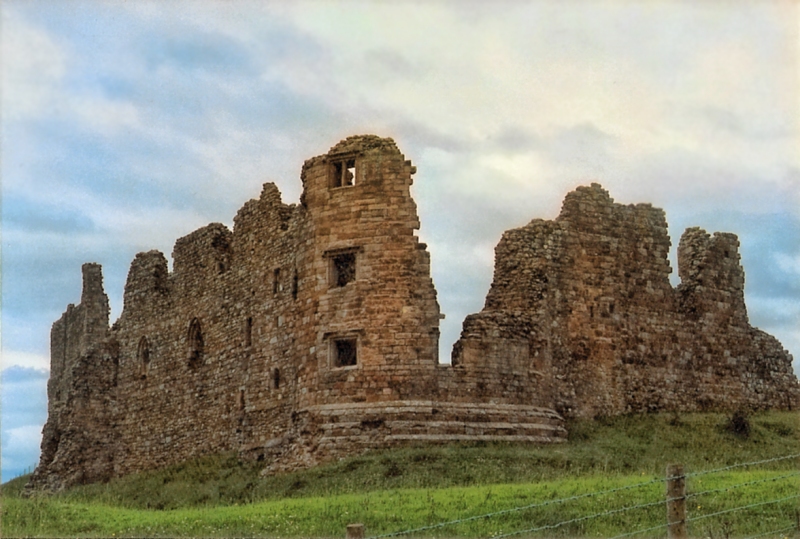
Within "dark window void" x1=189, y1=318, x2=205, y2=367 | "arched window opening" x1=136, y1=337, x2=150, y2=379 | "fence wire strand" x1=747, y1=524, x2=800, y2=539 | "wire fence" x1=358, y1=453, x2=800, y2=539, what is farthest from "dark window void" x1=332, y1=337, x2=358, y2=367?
"fence wire strand" x1=747, y1=524, x2=800, y2=539

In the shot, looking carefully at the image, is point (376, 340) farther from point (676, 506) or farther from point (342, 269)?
point (676, 506)

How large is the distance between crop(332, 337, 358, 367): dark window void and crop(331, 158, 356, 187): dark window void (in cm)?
347

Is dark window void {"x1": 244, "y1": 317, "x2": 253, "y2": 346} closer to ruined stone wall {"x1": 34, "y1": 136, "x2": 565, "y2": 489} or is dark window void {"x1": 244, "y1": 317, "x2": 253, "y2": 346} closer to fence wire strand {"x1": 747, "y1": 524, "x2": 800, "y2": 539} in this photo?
ruined stone wall {"x1": 34, "y1": 136, "x2": 565, "y2": 489}

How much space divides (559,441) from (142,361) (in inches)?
588

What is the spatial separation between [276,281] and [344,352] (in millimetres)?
4318

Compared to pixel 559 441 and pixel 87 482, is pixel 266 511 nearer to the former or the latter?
pixel 559 441

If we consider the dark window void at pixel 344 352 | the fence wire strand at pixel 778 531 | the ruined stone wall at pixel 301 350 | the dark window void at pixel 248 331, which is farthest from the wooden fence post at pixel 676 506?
the dark window void at pixel 248 331

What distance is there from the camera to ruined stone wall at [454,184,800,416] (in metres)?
33.4

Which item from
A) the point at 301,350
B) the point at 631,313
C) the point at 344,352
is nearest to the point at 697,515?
the point at 344,352

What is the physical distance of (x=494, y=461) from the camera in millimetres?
27703

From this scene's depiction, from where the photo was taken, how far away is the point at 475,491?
23.6 m

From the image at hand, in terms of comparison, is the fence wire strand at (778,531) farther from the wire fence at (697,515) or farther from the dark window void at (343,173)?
the dark window void at (343,173)

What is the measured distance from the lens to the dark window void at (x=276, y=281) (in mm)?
33656

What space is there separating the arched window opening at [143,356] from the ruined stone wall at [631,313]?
1219cm
